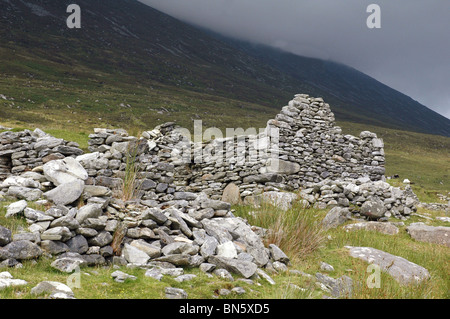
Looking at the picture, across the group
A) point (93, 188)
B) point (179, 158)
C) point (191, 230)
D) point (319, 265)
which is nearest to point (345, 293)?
point (319, 265)

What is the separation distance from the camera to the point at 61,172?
320 inches

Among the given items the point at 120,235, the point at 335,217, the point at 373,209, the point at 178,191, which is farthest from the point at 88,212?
the point at 373,209

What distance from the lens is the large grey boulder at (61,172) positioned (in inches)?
313

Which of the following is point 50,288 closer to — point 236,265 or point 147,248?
point 147,248

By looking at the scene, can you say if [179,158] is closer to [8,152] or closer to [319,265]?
[8,152]

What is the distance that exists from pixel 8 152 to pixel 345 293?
37.3 feet

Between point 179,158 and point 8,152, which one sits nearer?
point 8,152

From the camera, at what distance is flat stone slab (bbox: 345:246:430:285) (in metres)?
6.64

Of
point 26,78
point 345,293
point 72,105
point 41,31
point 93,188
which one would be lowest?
point 345,293

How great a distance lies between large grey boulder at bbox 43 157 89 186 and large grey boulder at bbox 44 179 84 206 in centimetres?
75

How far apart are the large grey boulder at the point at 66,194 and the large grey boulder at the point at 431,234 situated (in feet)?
33.7

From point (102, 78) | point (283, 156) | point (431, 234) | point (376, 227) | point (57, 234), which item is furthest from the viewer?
point (102, 78)

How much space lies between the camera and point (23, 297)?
3654mm

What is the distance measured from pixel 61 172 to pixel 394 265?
8012 millimetres
